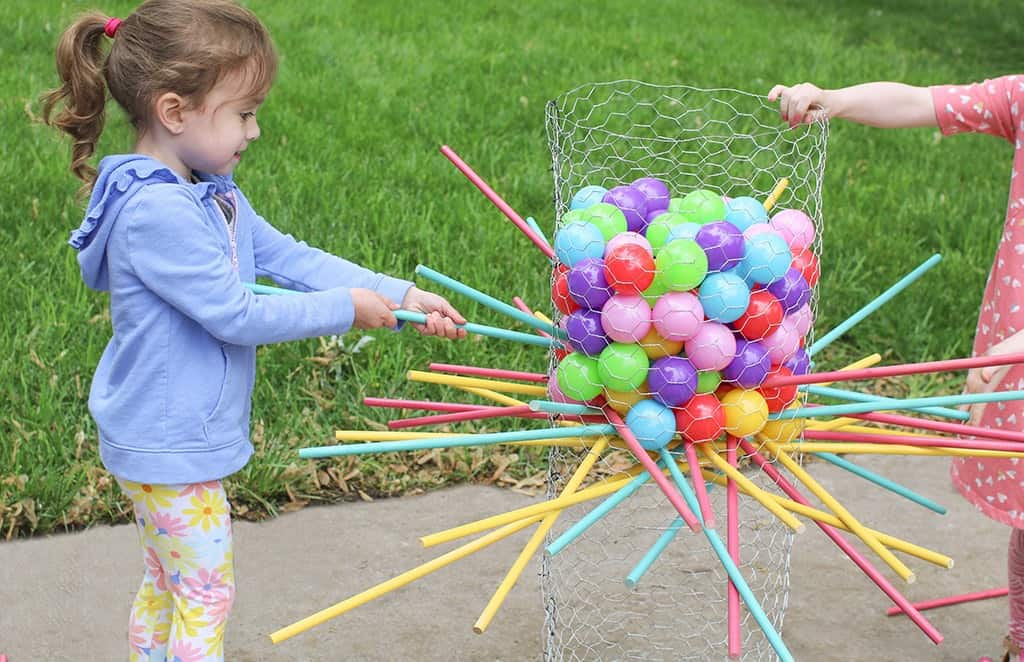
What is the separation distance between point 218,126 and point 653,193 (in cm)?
68

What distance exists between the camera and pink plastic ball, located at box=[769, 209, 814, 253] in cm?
193

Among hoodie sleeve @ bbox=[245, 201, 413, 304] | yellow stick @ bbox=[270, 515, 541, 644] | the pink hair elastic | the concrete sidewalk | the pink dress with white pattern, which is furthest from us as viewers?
the concrete sidewalk

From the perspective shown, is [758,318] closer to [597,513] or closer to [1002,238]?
[597,513]

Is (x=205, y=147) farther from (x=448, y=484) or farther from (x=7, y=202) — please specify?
(x=7, y=202)

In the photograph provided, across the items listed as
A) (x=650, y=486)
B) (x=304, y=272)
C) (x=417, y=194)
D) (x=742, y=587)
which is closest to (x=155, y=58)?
(x=304, y=272)

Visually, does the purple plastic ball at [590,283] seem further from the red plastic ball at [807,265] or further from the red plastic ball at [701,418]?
the red plastic ball at [807,265]

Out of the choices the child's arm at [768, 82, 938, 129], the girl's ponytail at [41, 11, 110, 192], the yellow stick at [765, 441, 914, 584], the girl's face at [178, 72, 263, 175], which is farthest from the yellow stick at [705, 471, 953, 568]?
the girl's ponytail at [41, 11, 110, 192]

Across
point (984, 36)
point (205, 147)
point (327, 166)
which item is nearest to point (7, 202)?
point (327, 166)

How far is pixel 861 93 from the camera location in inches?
95.5

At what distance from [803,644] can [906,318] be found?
1.67 meters

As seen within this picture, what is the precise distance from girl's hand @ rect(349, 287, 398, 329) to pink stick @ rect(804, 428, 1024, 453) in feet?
2.20

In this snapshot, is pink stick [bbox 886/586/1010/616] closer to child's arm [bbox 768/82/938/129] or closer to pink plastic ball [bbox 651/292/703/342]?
child's arm [bbox 768/82/938/129]

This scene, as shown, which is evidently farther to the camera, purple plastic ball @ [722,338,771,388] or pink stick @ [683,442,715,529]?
purple plastic ball @ [722,338,771,388]

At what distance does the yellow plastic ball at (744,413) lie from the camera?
183 cm
